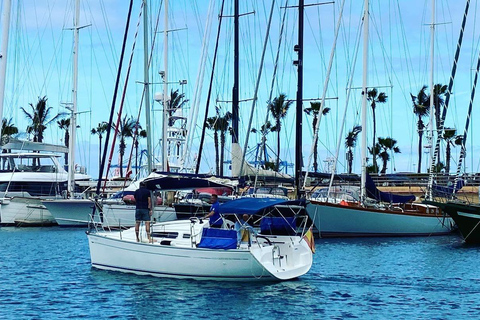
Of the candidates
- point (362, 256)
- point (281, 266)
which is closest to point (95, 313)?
point (281, 266)

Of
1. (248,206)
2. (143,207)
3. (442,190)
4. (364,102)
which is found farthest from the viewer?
(364,102)

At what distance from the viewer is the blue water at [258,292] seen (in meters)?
20.1

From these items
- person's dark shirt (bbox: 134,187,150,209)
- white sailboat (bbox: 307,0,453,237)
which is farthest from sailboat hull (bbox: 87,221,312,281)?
white sailboat (bbox: 307,0,453,237)

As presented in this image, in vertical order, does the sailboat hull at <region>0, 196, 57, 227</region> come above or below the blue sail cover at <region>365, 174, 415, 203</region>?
below

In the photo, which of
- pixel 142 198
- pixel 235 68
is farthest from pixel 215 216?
pixel 235 68

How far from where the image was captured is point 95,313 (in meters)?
20.0

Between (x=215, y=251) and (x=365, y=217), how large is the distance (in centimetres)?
1970

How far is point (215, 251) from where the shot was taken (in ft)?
76.0

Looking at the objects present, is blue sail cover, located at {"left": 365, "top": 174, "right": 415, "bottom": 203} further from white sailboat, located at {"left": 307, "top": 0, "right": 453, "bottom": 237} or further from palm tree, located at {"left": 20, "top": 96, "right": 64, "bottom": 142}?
palm tree, located at {"left": 20, "top": 96, "right": 64, "bottom": 142}

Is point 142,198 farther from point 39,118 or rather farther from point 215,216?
point 39,118

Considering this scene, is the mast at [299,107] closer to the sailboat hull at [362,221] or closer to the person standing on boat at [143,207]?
the sailboat hull at [362,221]

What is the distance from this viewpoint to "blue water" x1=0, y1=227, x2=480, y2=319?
20141 mm

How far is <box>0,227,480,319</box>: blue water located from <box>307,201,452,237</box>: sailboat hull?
7668 mm

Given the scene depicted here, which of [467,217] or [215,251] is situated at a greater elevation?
[467,217]
